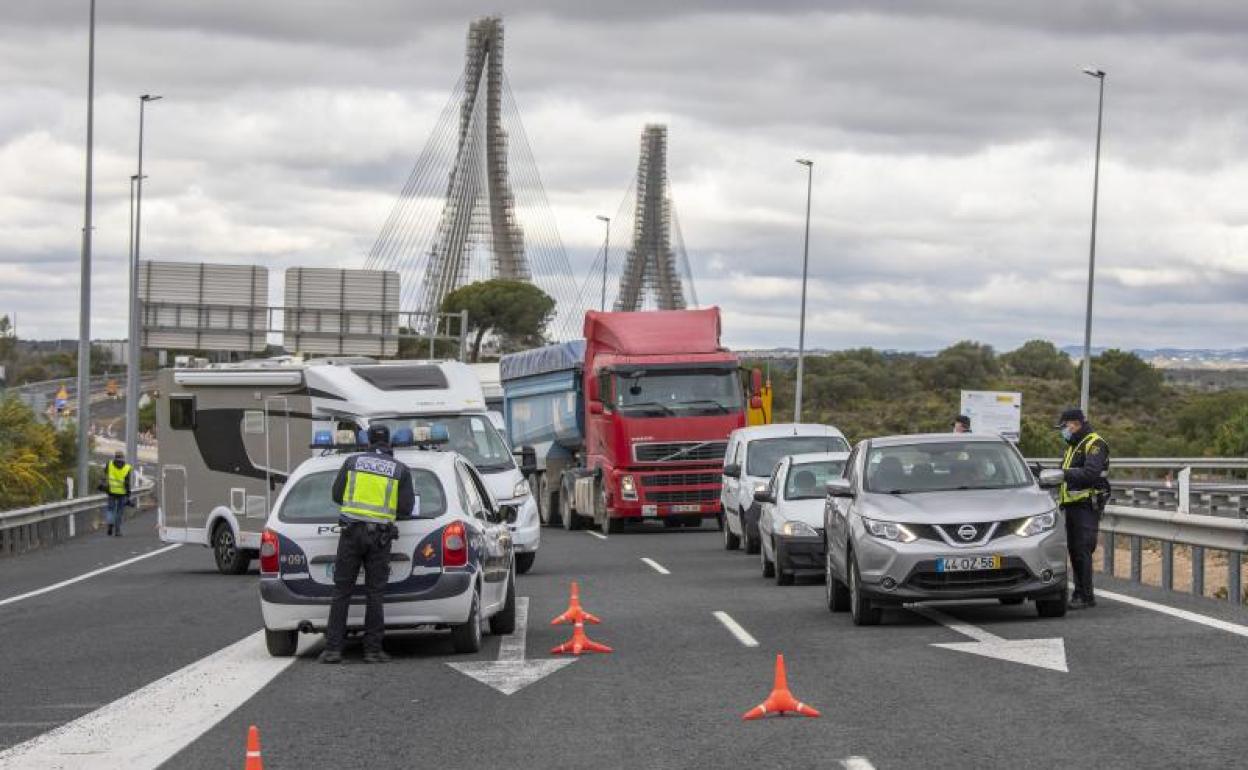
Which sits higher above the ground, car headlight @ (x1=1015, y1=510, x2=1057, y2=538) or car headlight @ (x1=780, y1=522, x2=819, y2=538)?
car headlight @ (x1=1015, y1=510, x2=1057, y2=538)

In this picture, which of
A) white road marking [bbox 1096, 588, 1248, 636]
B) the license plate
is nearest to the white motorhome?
white road marking [bbox 1096, 588, 1248, 636]

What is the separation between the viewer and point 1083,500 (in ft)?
56.4

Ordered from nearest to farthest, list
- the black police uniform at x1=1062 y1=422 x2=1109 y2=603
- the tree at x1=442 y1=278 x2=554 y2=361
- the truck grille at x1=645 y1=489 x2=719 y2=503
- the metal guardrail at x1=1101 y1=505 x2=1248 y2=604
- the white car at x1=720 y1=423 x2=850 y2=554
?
1. the black police uniform at x1=1062 y1=422 x2=1109 y2=603
2. the metal guardrail at x1=1101 y1=505 x2=1248 y2=604
3. the white car at x1=720 y1=423 x2=850 y2=554
4. the truck grille at x1=645 y1=489 x2=719 y2=503
5. the tree at x1=442 y1=278 x2=554 y2=361

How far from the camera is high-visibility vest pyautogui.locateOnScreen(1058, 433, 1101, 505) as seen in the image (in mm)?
17156

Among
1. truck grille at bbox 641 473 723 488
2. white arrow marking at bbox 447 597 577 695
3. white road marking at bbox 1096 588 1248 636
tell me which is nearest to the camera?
white arrow marking at bbox 447 597 577 695

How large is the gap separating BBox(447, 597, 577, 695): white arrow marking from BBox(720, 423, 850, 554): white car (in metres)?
13.2

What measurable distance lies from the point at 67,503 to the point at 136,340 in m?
15.5

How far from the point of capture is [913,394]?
113 m

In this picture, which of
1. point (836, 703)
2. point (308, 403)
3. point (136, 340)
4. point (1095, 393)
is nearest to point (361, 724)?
point (836, 703)

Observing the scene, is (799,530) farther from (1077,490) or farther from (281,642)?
(281,642)

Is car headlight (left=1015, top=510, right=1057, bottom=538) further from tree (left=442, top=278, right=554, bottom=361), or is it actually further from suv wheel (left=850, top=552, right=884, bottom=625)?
tree (left=442, top=278, right=554, bottom=361)

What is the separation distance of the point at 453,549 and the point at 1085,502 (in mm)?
5796

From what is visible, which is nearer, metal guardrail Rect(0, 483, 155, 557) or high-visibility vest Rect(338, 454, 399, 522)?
high-visibility vest Rect(338, 454, 399, 522)

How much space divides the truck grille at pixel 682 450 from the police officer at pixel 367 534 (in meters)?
20.9
